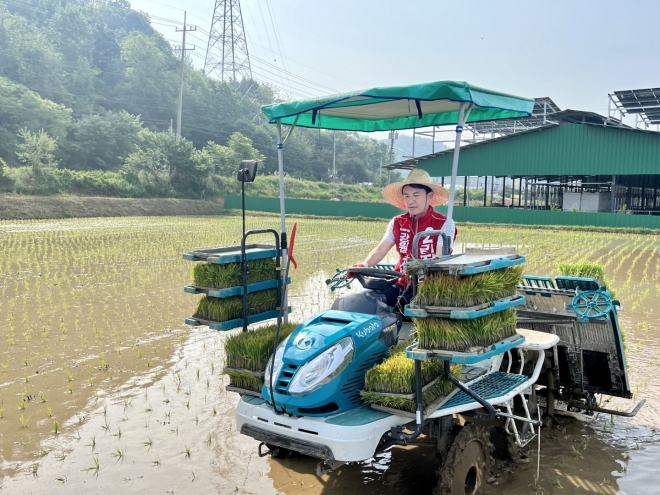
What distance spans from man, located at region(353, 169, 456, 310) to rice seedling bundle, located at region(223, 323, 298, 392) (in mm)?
875

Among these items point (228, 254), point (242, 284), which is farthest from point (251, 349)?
point (228, 254)

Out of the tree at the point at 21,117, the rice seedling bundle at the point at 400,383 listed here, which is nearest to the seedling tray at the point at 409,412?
the rice seedling bundle at the point at 400,383

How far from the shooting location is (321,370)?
311 cm

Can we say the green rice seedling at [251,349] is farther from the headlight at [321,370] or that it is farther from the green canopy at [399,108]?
the green canopy at [399,108]

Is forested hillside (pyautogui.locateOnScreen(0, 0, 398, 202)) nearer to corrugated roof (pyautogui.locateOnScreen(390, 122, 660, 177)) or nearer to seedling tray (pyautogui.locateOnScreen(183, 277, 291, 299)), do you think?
corrugated roof (pyautogui.locateOnScreen(390, 122, 660, 177))

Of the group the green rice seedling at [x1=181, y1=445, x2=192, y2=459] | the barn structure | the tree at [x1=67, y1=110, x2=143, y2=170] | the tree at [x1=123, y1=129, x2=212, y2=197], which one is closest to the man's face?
the green rice seedling at [x1=181, y1=445, x2=192, y2=459]

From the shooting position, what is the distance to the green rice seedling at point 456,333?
294 cm

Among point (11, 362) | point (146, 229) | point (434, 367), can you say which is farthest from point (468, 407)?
point (146, 229)

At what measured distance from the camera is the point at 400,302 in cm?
397

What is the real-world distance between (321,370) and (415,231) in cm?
166

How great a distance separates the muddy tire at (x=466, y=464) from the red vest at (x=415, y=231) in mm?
1205

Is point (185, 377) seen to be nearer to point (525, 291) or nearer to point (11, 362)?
point (11, 362)

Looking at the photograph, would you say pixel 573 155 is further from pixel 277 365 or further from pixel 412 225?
pixel 277 365

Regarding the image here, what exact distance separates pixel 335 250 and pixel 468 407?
1418cm
